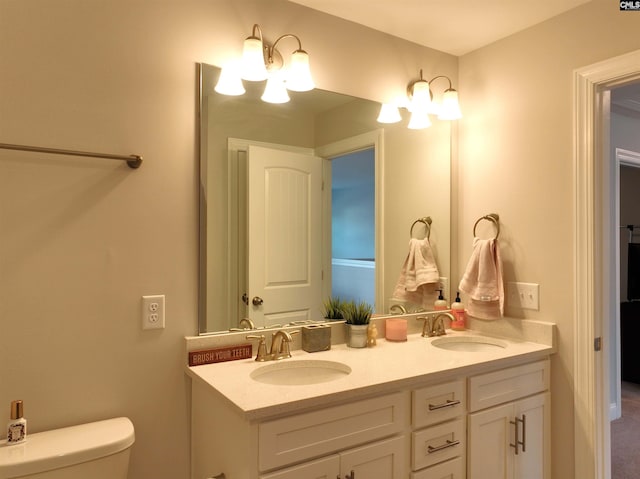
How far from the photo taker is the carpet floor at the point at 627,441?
104 inches

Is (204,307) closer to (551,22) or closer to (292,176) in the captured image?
(292,176)

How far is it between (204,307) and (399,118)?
1.33m

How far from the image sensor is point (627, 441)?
3.03 meters

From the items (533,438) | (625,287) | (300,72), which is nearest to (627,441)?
(533,438)

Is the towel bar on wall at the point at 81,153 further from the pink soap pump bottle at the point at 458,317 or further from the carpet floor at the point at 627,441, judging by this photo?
the carpet floor at the point at 627,441

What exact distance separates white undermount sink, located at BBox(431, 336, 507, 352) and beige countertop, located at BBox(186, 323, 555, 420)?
6 centimetres

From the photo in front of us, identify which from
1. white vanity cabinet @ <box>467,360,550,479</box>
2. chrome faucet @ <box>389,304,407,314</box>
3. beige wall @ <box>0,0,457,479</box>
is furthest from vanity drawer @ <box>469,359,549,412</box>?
beige wall @ <box>0,0,457,479</box>

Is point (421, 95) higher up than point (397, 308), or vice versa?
point (421, 95)

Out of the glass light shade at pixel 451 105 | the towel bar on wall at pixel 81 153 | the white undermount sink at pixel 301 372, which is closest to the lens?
the towel bar on wall at pixel 81 153

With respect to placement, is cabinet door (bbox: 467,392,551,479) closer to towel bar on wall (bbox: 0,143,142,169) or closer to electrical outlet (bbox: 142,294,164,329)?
electrical outlet (bbox: 142,294,164,329)

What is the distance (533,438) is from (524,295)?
0.62m

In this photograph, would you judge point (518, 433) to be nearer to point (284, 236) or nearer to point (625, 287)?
point (284, 236)

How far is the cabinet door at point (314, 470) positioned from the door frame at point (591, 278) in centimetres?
120

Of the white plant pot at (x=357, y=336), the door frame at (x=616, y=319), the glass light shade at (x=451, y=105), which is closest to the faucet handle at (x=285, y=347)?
the white plant pot at (x=357, y=336)
